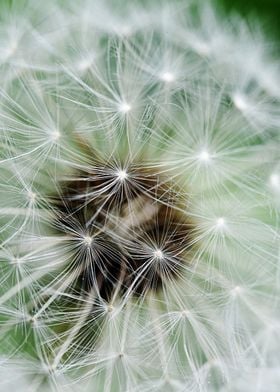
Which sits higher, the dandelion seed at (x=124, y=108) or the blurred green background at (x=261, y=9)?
the blurred green background at (x=261, y=9)

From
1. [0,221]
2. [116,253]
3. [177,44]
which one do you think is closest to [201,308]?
[116,253]

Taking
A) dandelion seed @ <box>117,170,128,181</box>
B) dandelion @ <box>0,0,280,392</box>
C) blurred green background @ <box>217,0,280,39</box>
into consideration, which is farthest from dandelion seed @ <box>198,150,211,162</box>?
blurred green background @ <box>217,0,280,39</box>

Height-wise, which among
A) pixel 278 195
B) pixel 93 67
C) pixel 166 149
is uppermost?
A: pixel 93 67

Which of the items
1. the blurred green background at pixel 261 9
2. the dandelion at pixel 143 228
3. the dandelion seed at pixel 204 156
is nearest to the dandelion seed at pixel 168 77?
the dandelion at pixel 143 228

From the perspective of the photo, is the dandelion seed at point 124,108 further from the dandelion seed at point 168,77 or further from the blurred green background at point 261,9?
the blurred green background at point 261,9

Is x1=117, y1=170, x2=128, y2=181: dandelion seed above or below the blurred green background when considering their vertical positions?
below

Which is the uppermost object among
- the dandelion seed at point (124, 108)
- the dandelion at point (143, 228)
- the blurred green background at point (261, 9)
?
the blurred green background at point (261, 9)

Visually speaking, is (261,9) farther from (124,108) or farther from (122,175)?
(122,175)

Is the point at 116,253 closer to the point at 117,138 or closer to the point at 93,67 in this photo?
the point at 117,138

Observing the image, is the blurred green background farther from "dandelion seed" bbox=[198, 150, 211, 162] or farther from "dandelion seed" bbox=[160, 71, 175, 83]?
"dandelion seed" bbox=[198, 150, 211, 162]
